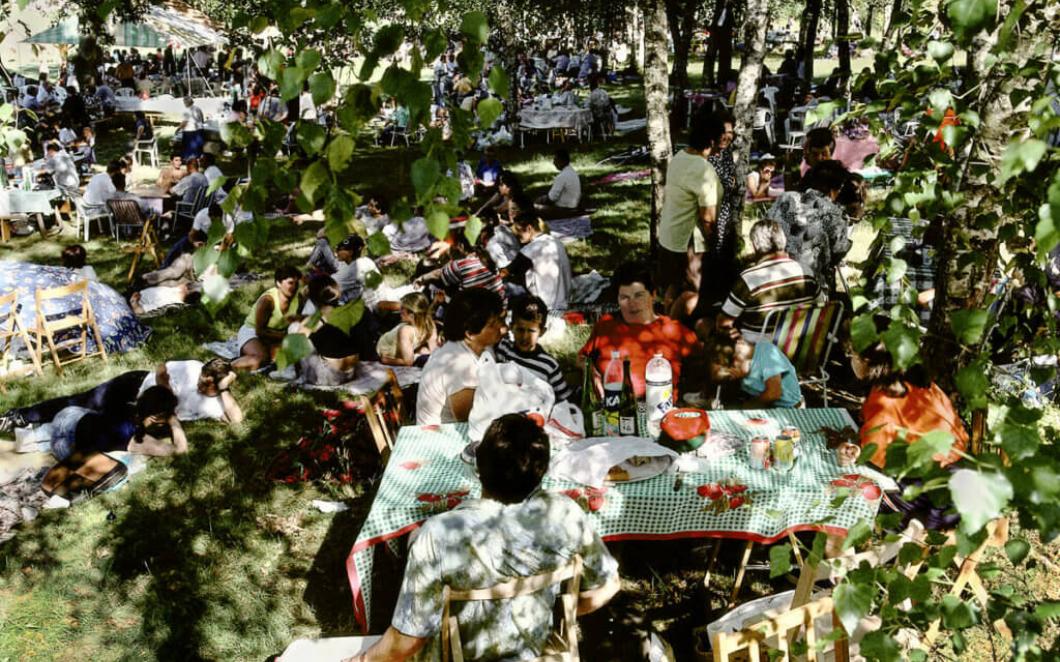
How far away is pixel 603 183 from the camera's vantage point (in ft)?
44.0

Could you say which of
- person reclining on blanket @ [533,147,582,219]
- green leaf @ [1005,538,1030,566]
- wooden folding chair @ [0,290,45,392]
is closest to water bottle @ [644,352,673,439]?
green leaf @ [1005,538,1030,566]

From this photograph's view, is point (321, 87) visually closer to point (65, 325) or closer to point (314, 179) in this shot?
point (314, 179)

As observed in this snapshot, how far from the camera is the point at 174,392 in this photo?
20.7 ft

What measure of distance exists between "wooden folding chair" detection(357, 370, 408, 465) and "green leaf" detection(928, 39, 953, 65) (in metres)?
3.31

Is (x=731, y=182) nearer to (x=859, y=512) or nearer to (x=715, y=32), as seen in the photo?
(x=859, y=512)

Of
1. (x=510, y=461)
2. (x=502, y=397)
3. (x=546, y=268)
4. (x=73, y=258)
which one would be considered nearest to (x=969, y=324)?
(x=510, y=461)

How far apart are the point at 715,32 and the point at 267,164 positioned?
2098cm

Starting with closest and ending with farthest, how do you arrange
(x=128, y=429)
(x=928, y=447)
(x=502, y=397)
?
(x=928, y=447), (x=502, y=397), (x=128, y=429)

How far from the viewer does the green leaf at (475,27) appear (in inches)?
64.5

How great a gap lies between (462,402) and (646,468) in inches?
46.5

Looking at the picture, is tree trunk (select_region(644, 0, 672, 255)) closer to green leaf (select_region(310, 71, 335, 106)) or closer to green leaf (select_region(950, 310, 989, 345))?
green leaf (select_region(310, 71, 335, 106))

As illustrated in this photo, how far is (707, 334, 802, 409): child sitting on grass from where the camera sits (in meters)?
4.81

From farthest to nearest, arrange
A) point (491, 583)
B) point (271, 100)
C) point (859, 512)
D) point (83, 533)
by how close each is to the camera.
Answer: point (271, 100) < point (83, 533) < point (859, 512) < point (491, 583)

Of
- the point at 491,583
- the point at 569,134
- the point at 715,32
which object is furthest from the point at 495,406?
the point at 715,32
